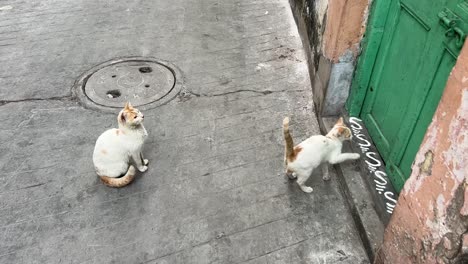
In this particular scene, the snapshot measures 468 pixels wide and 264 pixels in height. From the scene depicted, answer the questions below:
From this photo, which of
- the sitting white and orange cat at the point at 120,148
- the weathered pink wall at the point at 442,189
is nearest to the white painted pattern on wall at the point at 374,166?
the weathered pink wall at the point at 442,189

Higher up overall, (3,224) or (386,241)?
(386,241)

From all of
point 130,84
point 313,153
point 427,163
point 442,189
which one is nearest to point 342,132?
point 313,153

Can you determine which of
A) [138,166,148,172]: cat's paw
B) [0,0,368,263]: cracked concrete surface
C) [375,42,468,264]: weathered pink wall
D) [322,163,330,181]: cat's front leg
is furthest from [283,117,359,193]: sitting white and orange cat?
[138,166,148,172]: cat's paw

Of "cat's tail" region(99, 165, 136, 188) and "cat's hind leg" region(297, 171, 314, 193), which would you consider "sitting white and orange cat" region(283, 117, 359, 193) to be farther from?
"cat's tail" region(99, 165, 136, 188)

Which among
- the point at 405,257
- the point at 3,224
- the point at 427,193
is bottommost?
the point at 3,224

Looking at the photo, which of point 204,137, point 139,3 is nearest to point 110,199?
point 204,137

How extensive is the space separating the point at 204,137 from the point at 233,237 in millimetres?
1232

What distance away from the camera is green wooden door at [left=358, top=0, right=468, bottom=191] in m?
2.25

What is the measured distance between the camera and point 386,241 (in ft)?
7.98

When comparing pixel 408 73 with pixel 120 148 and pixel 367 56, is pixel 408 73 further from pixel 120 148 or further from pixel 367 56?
pixel 120 148

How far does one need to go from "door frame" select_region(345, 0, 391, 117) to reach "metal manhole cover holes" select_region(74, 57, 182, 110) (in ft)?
6.78

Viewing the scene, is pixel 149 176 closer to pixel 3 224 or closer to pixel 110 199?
pixel 110 199

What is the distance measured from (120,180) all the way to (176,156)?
62 cm

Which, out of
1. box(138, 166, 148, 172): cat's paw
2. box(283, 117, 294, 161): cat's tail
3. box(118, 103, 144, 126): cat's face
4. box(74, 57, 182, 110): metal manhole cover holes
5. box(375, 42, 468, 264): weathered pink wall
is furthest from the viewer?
box(74, 57, 182, 110): metal manhole cover holes
